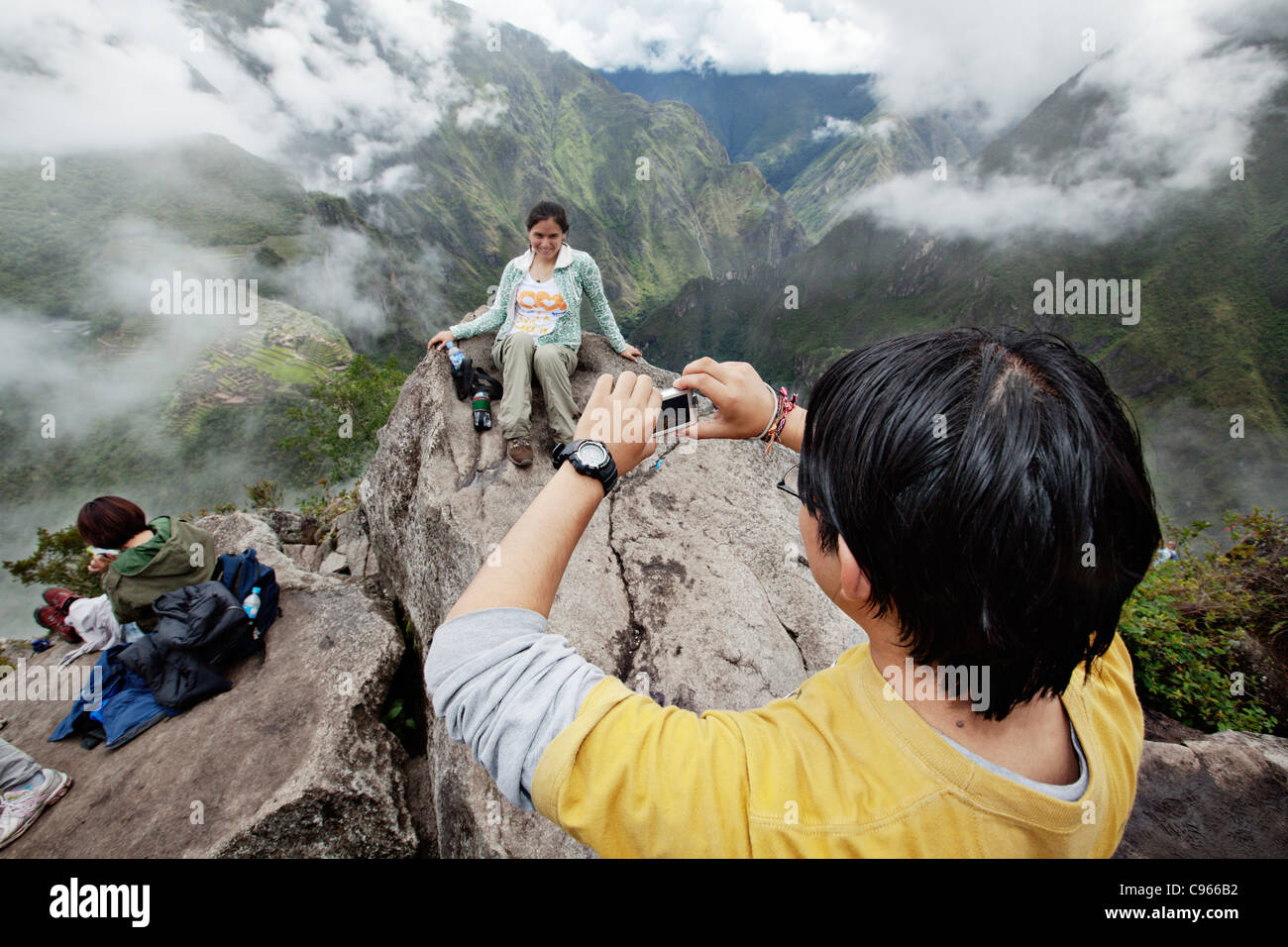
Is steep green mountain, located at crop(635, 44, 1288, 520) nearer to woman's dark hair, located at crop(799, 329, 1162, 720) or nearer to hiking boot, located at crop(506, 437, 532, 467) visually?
hiking boot, located at crop(506, 437, 532, 467)

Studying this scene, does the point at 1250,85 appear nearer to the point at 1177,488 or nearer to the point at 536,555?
the point at 1177,488

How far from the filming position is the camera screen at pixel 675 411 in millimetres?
2199

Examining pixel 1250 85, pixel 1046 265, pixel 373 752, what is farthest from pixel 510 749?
pixel 1250 85

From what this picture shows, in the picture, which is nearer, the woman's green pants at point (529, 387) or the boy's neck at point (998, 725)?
→ the boy's neck at point (998, 725)

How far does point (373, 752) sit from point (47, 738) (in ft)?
12.0

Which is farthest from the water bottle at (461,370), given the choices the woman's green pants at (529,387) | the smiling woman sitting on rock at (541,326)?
the woman's green pants at (529,387)

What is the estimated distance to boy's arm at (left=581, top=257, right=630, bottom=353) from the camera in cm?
709

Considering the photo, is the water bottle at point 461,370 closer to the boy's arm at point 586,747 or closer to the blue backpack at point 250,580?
the blue backpack at point 250,580

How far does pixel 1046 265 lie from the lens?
391 feet

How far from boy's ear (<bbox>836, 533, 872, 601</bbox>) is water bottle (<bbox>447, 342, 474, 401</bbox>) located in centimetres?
656

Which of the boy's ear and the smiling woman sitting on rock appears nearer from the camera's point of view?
the boy's ear

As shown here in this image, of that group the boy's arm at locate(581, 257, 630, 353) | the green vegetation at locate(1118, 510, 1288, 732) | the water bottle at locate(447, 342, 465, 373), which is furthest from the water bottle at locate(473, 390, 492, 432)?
the green vegetation at locate(1118, 510, 1288, 732)

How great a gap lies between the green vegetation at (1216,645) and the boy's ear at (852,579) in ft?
20.1

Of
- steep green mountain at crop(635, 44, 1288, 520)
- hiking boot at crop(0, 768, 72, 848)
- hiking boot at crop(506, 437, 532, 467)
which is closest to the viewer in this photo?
hiking boot at crop(0, 768, 72, 848)
